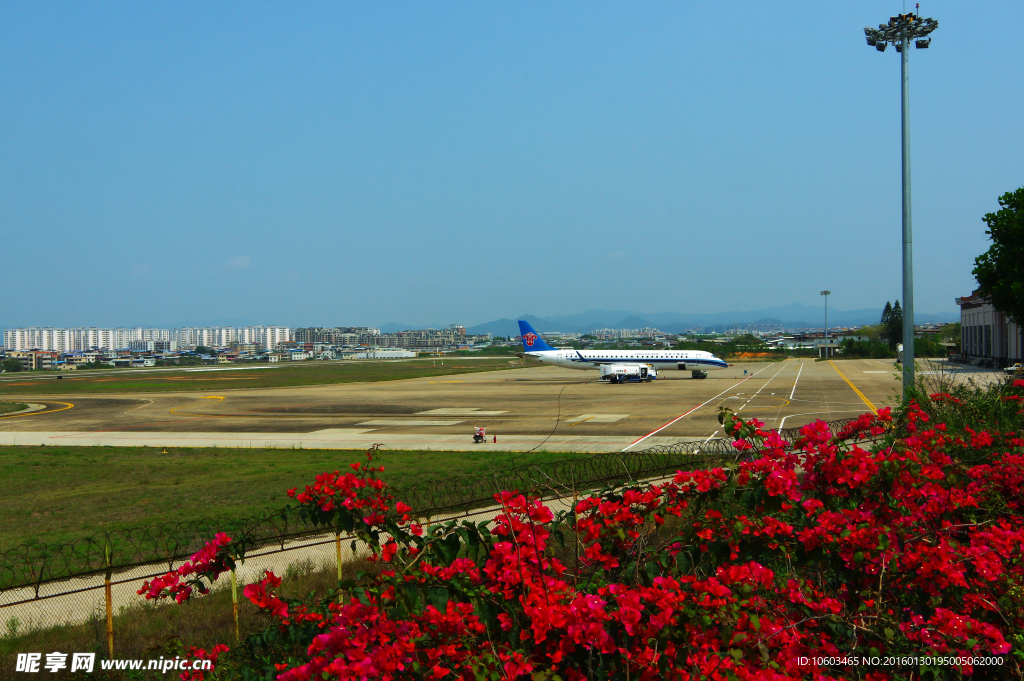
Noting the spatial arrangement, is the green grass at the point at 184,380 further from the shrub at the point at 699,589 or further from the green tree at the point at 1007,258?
the shrub at the point at 699,589

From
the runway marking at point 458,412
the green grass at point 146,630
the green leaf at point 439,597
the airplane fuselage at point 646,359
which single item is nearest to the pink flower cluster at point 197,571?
the green grass at point 146,630

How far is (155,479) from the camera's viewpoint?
82.1ft

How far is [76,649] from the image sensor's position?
924cm

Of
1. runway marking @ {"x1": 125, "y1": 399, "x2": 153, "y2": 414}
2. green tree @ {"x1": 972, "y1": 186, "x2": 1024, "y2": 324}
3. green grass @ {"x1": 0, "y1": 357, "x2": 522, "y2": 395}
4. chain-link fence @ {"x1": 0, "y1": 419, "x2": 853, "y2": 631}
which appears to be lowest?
green grass @ {"x1": 0, "y1": 357, "x2": 522, "y2": 395}

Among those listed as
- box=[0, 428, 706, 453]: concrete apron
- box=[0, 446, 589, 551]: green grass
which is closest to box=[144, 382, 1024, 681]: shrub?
box=[0, 446, 589, 551]: green grass

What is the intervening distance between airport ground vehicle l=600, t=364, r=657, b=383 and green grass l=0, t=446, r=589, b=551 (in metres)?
50.2

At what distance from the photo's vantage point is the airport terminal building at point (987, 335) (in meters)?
87.8

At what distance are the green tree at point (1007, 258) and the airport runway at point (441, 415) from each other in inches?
493

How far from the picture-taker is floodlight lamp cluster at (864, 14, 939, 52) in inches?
919

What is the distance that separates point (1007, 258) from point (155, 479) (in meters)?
72.5

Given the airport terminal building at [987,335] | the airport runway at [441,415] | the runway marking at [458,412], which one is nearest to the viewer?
the airport runway at [441,415]

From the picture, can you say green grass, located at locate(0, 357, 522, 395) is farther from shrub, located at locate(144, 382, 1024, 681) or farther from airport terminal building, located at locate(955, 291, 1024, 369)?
shrub, located at locate(144, 382, 1024, 681)

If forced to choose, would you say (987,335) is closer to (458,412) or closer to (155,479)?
(458,412)

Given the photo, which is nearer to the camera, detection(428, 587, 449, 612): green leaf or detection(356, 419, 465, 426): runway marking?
detection(428, 587, 449, 612): green leaf
